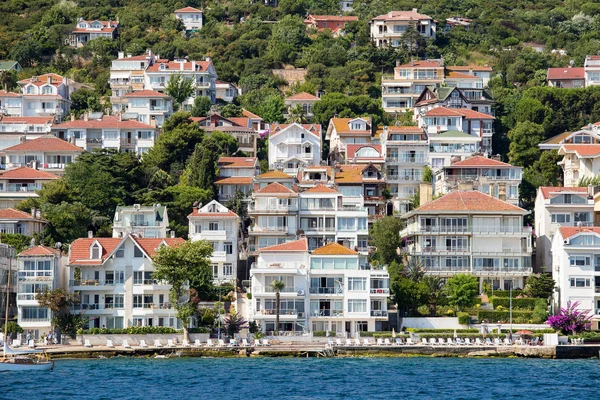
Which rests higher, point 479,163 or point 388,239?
point 479,163

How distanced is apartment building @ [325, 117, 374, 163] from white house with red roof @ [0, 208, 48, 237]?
32.5 meters

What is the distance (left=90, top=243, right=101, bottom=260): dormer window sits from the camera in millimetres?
95637

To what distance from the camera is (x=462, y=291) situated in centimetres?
9706

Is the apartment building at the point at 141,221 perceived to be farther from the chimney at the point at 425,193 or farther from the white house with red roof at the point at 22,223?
the chimney at the point at 425,193

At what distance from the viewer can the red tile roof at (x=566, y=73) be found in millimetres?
145125

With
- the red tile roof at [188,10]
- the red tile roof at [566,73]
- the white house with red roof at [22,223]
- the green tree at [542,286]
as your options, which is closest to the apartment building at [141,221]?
the white house with red roof at [22,223]

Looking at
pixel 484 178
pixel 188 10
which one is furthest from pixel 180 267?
pixel 188 10

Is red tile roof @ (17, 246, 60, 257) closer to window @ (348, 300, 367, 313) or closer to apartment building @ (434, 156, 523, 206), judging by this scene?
window @ (348, 300, 367, 313)

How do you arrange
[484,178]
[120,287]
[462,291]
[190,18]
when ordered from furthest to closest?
[190,18] → [484,178] → [462,291] → [120,287]

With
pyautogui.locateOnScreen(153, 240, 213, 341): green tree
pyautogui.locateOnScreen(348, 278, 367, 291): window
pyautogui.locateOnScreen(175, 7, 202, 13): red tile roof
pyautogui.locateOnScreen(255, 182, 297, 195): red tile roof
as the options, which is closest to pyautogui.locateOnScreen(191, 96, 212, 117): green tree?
pyautogui.locateOnScreen(255, 182, 297, 195): red tile roof

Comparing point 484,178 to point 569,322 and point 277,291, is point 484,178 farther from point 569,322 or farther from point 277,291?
point 277,291

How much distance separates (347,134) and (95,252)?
125ft

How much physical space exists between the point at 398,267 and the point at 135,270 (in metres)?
19.5

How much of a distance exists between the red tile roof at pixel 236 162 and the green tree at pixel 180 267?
25428mm
